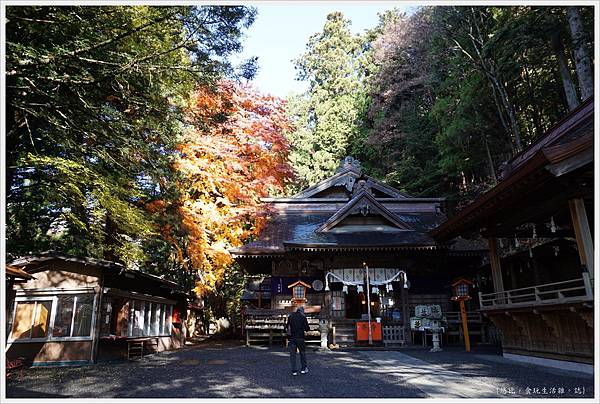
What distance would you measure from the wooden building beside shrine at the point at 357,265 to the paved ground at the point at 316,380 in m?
5.02

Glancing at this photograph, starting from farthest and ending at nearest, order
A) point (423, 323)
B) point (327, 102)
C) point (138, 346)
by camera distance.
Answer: point (327, 102), point (423, 323), point (138, 346)

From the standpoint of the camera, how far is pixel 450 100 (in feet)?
75.2

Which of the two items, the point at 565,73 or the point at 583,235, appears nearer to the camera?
the point at 583,235

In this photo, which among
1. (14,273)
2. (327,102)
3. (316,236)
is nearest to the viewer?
(14,273)

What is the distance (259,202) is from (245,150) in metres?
2.53

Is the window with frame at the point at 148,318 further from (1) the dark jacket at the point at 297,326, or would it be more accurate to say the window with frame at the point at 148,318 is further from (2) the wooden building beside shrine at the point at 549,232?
(2) the wooden building beside shrine at the point at 549,232

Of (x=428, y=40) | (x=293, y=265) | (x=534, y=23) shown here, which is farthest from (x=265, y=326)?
(x=428, y=40)

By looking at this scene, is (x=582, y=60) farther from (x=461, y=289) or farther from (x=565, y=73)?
(x=461, y=289)

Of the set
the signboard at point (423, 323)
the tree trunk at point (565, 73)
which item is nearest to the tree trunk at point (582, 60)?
the tree trunk at point (565, 73)

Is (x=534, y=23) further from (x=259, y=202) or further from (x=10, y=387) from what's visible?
(x=10, y=387)

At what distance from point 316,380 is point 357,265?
8995mm

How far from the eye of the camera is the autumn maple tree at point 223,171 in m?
14.8

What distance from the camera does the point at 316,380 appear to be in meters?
7.32

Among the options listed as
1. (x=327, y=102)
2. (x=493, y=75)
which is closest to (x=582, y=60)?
(x=493, y=75)
